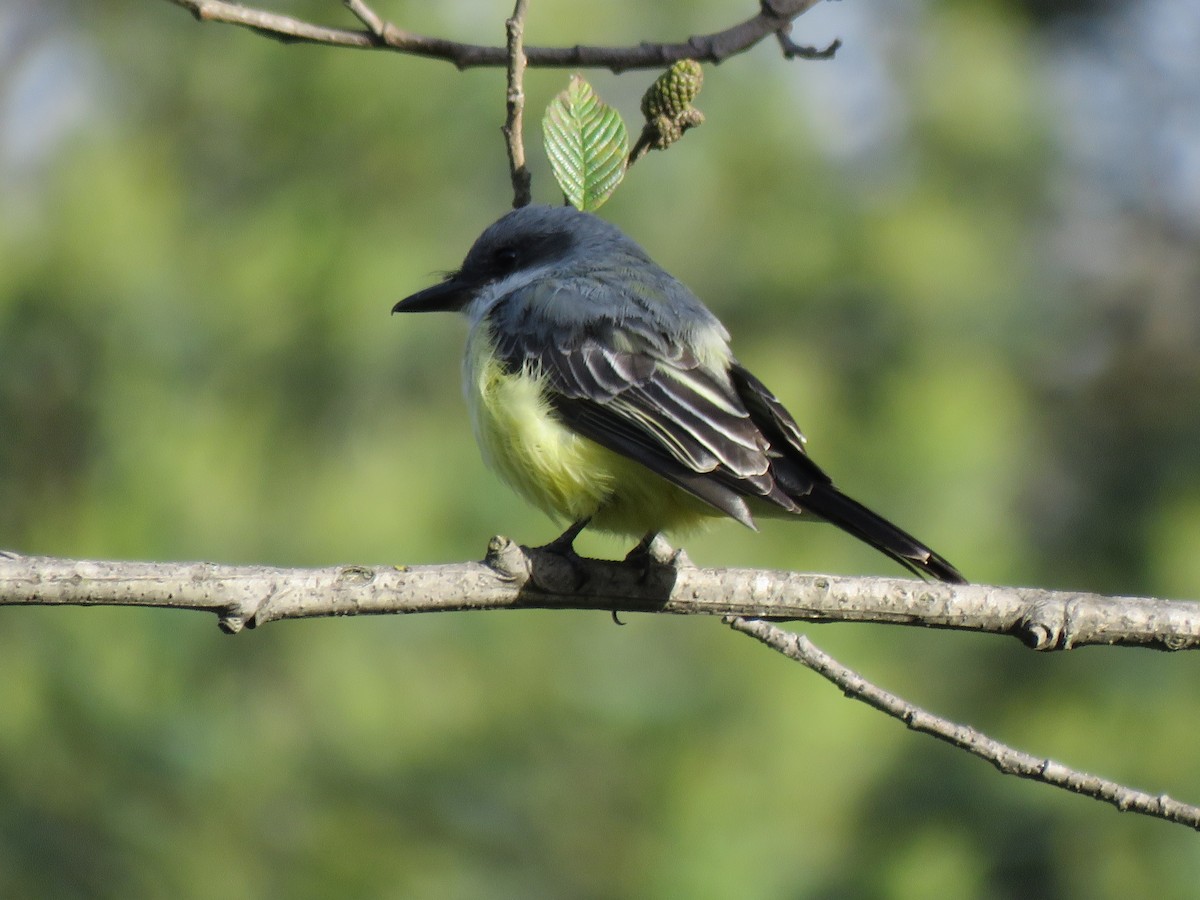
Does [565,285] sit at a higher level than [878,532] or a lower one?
higher

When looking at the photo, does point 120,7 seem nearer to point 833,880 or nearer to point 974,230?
point 974,230

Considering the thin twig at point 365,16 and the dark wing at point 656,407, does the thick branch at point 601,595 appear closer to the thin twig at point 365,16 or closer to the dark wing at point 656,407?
the dark wing at point 656,407

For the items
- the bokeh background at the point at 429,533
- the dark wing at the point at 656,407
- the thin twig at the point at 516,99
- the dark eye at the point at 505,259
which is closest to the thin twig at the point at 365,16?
the thin twig at the point at 516,99

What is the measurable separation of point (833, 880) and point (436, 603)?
14.8 ft

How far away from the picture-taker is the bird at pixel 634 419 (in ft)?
10.2

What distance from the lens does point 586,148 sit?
2.88 metres

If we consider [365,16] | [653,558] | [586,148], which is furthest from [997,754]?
[365,16]

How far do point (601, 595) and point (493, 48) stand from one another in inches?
46.2

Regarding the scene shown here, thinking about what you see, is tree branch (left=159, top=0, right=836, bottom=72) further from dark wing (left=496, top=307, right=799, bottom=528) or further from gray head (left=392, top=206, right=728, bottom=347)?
dark wing (left=496, top=307, right=799, bottom=528)

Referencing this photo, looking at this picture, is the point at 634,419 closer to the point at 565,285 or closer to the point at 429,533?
the point at 565,285

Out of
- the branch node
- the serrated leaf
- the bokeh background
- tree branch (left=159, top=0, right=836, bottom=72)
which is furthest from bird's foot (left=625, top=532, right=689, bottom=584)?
the bokeh background

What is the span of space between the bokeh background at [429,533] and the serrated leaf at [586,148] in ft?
9.66

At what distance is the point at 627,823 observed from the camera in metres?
5.94

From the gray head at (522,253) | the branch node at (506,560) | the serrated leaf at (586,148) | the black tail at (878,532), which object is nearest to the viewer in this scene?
the branch node at (506,560)
